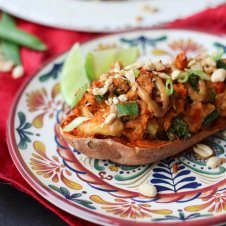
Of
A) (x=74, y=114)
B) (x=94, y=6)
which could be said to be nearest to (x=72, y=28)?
(x=94, y=6)

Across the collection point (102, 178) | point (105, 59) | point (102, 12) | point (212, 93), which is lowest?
point (102, 178)

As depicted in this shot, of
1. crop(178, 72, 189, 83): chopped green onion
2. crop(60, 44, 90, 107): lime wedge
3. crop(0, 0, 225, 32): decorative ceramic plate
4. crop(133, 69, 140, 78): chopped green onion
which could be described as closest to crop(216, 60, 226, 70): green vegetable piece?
crop(178, 72, 189, 83): chopped green onion

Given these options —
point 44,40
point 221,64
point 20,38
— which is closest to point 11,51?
point 20,38

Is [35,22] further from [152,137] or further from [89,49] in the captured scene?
[152,137]

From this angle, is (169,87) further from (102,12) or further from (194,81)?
(102,12)

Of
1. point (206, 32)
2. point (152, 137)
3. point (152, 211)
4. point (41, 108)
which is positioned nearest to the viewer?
point (152, 211)

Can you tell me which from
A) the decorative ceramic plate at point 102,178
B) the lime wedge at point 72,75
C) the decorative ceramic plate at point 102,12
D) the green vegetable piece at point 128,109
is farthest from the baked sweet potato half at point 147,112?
the decorative ceramic plate at point 102,12
